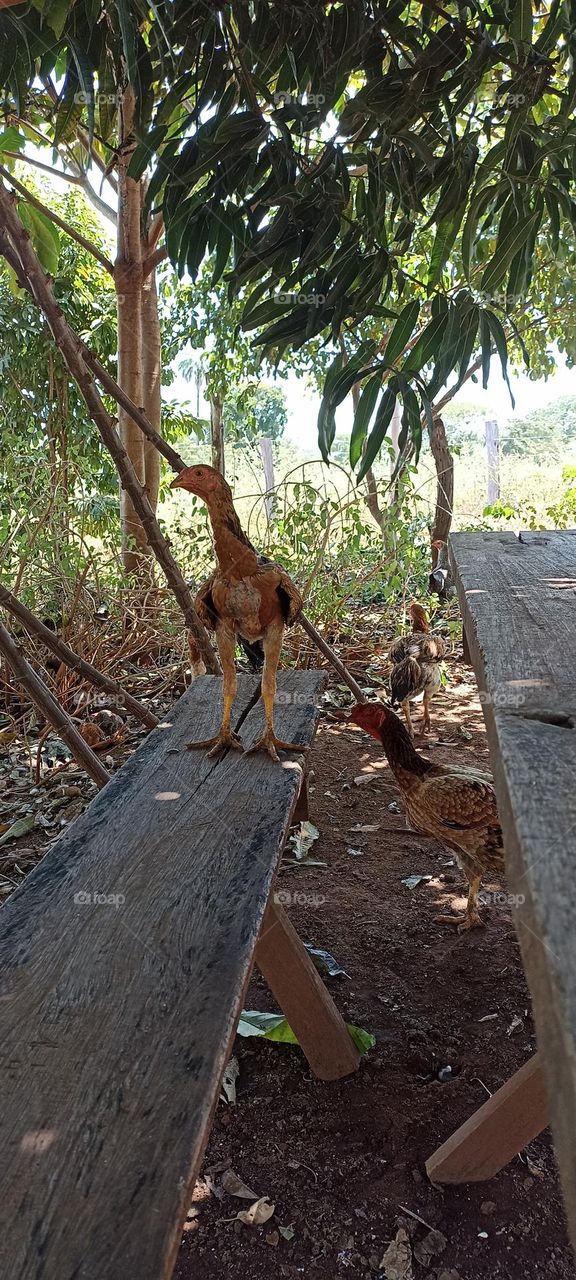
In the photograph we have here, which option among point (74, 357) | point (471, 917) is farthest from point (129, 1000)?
point (74, 357)

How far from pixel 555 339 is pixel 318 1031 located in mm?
6452

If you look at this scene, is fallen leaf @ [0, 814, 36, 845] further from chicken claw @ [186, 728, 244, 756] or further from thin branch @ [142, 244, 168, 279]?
thin branch @ [142, 244, 168, 279]

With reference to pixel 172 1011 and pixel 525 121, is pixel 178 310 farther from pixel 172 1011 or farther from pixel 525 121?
pixel 172 1011

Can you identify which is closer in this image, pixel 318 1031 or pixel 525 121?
pixel 525 121

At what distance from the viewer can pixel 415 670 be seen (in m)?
4.06

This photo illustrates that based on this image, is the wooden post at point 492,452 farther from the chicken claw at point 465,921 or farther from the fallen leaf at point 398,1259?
the fallen leaf at point 398,1259

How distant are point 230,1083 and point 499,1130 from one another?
2.31 feet

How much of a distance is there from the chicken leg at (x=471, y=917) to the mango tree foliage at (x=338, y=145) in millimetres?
1428

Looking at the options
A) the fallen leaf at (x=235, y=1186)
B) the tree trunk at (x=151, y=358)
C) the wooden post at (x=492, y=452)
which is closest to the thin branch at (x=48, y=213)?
the tree trunk at (x=151, y=358)

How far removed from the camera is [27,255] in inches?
100

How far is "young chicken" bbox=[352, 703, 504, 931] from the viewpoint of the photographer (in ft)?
7.62

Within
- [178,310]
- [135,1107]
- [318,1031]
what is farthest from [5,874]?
[178,310]

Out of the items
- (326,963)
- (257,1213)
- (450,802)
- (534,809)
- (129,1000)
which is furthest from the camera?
(326,963)

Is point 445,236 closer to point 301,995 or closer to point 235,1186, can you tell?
point 301,995
